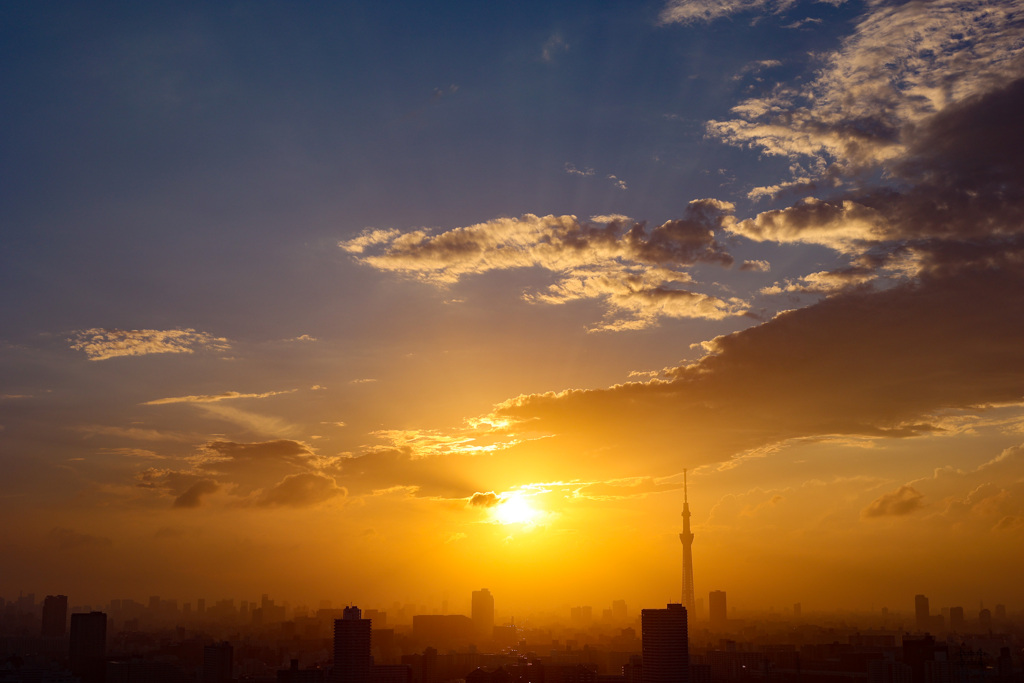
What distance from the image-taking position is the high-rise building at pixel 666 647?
121062 mm

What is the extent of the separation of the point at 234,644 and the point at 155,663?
33.2 meters

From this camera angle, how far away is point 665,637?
122 m

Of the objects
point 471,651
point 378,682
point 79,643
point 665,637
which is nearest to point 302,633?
point 471,651

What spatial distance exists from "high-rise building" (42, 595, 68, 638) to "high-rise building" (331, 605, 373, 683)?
2447 inches

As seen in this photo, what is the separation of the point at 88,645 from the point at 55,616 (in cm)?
2272

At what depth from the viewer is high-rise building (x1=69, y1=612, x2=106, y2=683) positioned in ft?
420

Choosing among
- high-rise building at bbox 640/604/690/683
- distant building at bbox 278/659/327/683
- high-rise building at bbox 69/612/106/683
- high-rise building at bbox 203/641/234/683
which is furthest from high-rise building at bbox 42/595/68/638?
high-rise building at bbox 640/604/690/683

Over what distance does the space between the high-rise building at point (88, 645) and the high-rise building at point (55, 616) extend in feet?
37.8

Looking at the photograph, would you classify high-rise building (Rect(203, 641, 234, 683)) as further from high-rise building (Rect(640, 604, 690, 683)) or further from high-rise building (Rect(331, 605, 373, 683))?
high-rise building (Rect(640, 604, 690, 683))

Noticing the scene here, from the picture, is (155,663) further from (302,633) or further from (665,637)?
(665,637)

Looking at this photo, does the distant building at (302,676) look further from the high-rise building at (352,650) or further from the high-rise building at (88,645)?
the high-rise building at (88,645)

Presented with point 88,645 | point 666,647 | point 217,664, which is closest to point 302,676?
point 217,664

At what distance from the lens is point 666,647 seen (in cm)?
12225

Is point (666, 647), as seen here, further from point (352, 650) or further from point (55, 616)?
point (55, 616)
